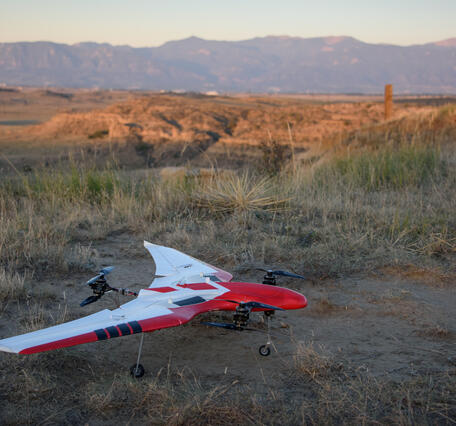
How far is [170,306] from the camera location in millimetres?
3326

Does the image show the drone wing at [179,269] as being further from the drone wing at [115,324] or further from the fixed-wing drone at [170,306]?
the drone wing at [115,324]

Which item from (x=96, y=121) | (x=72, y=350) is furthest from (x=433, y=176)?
(x=96, y=121)

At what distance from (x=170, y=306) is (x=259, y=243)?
2.55m

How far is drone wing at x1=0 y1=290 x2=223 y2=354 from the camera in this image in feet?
9.05

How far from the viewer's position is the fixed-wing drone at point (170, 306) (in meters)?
2.83

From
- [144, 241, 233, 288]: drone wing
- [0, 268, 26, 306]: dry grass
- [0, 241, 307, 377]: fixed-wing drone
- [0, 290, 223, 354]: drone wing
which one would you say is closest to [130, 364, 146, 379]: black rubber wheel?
[0, 241, 307, 377]: fixed-wing drone

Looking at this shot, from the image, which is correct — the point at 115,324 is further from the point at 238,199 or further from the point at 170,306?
the point at 238,199

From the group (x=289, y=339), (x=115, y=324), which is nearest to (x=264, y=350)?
(x=289, y=339)

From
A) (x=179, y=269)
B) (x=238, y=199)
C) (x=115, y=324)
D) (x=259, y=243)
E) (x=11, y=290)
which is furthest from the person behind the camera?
(x=238, y=199)

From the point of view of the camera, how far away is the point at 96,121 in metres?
25.6

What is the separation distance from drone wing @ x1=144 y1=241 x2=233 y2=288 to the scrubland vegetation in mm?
801

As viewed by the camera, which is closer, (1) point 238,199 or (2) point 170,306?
(2) point 170,306

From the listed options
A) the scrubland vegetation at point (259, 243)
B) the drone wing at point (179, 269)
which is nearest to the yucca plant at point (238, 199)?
the scrubland vegetation at point (259, 243)

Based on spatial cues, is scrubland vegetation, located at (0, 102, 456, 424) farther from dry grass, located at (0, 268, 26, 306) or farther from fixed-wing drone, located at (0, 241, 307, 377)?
fixed-wing drone, located at (0, 241, 307, 377)
